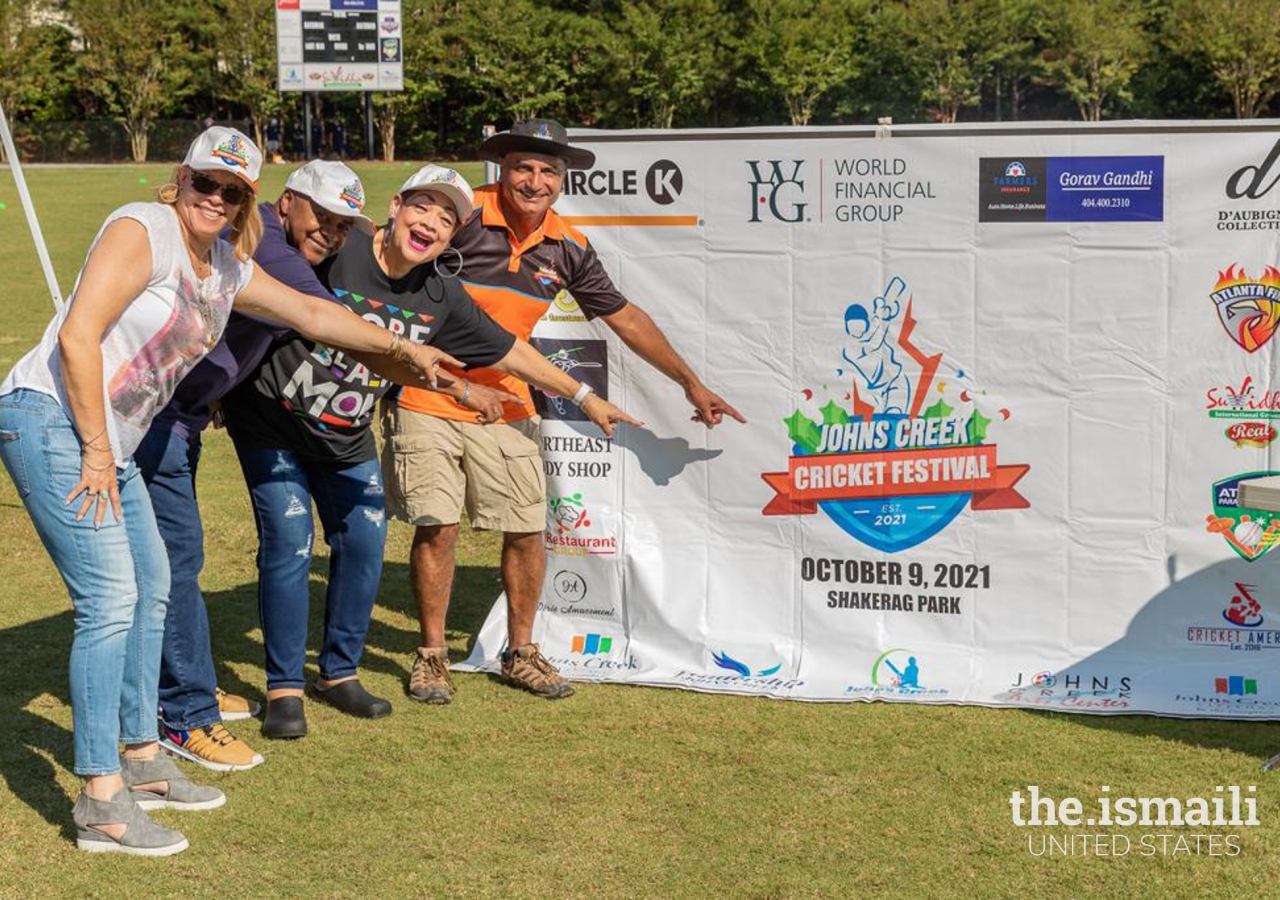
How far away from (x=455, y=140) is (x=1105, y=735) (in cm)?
5806

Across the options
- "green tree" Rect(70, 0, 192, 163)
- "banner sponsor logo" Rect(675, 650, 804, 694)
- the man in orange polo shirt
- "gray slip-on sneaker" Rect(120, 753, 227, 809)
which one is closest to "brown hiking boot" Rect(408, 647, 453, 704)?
the man in orange polo shirt

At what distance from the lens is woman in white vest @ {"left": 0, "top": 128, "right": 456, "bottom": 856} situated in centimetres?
425

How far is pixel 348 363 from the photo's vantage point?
547cm

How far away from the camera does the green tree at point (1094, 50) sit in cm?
6062

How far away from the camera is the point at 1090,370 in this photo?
592cm

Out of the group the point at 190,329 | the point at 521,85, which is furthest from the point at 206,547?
the point at 521,85

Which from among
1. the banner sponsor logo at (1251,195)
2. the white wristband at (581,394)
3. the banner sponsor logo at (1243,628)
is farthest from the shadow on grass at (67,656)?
the banner sponsor logo at (1251,195)

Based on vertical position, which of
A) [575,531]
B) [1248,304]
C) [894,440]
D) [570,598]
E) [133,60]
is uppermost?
[133,60]

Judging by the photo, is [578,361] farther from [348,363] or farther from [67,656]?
[67,656]

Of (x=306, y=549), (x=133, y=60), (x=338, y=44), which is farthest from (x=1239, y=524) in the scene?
(x=133, y=60)

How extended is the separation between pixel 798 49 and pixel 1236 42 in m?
15.6

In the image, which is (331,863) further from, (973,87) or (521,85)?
(973,87)

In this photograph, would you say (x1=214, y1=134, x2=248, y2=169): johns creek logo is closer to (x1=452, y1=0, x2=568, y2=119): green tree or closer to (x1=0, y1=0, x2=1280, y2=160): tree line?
(x1=0, y1=0, x2=1280, y2=160): tree line

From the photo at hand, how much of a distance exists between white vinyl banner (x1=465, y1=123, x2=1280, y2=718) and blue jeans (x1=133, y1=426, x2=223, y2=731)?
4.46 feet
